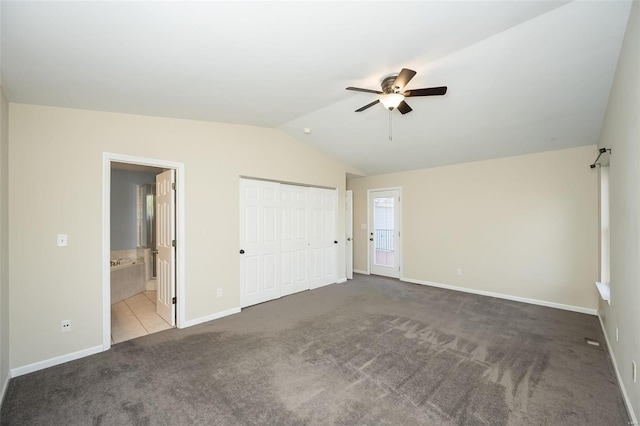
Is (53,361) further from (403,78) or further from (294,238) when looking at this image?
(403,78)

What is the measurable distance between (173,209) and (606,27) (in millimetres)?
4531

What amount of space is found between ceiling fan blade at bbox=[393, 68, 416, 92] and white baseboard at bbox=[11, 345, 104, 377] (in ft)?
13.0

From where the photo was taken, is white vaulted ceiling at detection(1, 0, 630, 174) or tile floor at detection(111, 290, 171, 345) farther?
tile floor at detection(111, 290, 171, 345)

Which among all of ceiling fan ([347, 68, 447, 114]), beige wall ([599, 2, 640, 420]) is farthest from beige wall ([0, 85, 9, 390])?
beige wall ([599, 2, 640, 420])

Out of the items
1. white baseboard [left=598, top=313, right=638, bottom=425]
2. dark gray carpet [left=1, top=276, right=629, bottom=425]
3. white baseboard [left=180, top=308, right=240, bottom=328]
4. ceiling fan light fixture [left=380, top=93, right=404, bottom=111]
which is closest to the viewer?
white baseboard [left=598, top=313, right=638, bottom=425]

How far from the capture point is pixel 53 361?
2635 millimetres

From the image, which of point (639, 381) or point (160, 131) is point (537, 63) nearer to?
point (639, 381)

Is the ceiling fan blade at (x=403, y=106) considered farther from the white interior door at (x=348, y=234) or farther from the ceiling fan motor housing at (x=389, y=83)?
the white interior door at (x=348, y=234)

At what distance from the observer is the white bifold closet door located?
4.36 m

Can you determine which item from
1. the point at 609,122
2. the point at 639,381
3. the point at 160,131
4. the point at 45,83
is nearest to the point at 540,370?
the point at 639,381

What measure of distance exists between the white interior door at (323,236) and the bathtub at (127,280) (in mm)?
3204

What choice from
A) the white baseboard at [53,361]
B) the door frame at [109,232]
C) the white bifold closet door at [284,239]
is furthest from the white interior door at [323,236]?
the white baseboard at [53,361]

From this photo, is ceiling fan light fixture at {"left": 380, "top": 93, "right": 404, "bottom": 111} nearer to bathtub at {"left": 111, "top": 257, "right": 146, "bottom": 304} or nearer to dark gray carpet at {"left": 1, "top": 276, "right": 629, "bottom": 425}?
dark gray carpet at {"left": 1, "top": 276, "right": 629, "bottom": 425}

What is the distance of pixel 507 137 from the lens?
13.3ft
